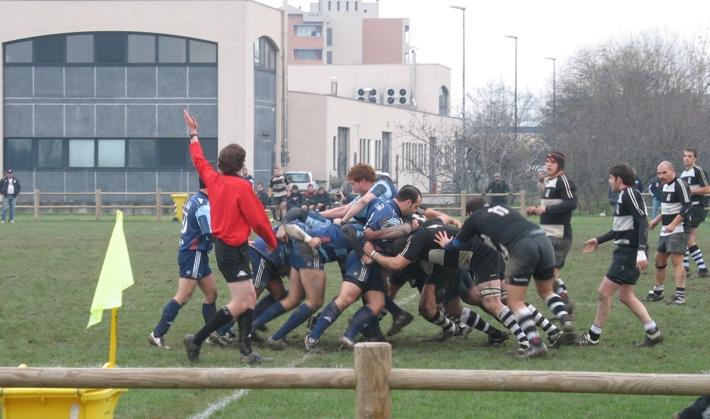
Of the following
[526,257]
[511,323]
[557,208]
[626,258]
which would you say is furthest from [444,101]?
[526,257]

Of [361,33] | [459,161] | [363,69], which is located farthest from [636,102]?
[361,33]

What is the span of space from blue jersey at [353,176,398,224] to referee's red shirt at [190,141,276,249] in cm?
182

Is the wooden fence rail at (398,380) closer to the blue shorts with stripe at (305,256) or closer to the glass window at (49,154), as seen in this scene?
the blue shorts with stripe at (305,256)

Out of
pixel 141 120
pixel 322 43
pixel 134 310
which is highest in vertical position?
pixel 322 43

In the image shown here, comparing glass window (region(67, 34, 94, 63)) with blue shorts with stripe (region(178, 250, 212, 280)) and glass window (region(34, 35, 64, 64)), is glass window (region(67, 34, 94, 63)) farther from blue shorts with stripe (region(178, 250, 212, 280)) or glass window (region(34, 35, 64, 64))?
blue shorts with stripe (region(178, 250, 212, 280))

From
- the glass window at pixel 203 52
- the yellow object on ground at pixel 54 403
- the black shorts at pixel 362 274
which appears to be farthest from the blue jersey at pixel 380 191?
the glass window at pixel 203 52

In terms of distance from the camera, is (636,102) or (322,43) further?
(322,43)

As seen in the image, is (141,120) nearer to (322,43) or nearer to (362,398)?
(362,398)

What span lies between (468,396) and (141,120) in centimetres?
4769

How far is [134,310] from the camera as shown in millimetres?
14484

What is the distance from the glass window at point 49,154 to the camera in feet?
181

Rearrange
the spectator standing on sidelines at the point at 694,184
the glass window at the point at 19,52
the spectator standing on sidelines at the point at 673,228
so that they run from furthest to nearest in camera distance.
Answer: the glass window at the point at 19,52, the spectator standing on sidelines at the point at 694,184, the spectator standing on sidelines at the point at 673,228

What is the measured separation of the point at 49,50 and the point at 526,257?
4696cm

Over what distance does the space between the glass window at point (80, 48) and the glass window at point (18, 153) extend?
4336mm
